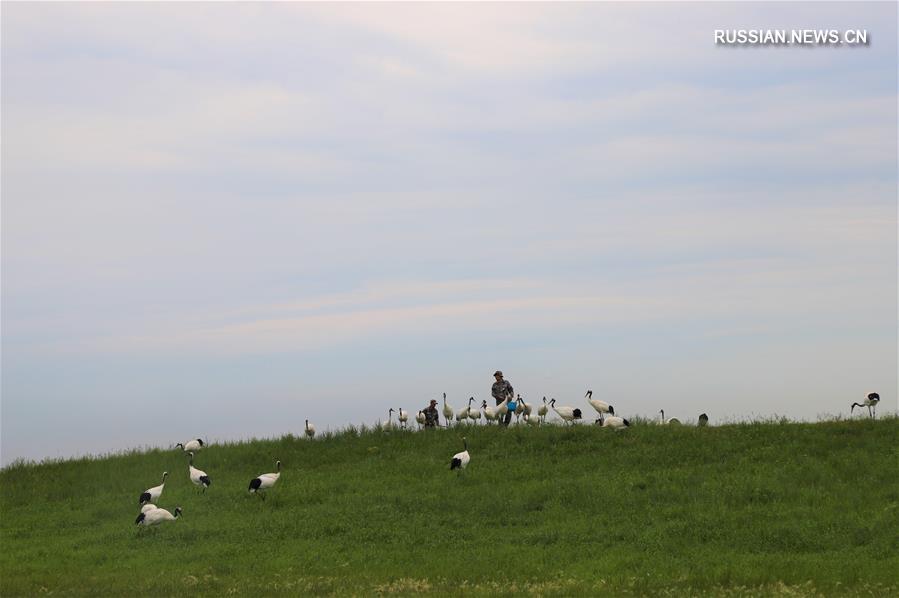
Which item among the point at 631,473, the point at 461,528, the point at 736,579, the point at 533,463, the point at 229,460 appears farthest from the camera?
the point at 229,460

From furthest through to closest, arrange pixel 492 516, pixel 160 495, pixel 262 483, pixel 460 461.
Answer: pixel 160 495
pixel 460 461
pixel 262 483
pixel 492 516

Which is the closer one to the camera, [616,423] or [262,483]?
[262,483]

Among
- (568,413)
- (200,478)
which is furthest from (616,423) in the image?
(200,478)

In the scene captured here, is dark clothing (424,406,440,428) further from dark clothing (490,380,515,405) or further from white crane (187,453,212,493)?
white crane (187,453,212,493)

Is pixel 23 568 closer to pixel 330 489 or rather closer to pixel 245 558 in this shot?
pixel 245 558

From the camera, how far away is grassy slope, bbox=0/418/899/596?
2273cm

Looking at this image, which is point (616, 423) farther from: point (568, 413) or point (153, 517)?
point (153, 517)

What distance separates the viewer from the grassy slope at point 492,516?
2273 centimetres

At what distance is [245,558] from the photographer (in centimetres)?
2575

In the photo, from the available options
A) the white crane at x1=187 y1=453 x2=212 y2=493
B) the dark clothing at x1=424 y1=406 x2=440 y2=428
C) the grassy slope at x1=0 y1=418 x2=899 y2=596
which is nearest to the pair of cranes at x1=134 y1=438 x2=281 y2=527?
the white crane at x1=187 y1=453 x2=212 y2=493

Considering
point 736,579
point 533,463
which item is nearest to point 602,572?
point 736,579

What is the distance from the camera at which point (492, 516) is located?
96.9 ft

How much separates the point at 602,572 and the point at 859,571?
550cm

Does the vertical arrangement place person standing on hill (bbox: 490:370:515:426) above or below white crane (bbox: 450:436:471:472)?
above
